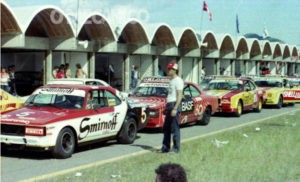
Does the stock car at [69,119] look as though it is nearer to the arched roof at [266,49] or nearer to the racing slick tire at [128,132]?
the racing slick tire at [128,132]

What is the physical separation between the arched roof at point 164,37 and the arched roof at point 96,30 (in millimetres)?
→ 5779

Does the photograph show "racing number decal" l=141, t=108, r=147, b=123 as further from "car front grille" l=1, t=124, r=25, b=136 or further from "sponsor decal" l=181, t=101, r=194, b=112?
"car front grille" l=1, t=124, r=25, b=136

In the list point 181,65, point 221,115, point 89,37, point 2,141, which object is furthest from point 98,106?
point 181,65

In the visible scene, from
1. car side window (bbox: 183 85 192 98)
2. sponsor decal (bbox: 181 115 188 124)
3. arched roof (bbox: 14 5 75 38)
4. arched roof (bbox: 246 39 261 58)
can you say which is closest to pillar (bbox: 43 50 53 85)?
arched roof (bbox: 14 5 75 38)

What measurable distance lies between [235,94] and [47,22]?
31.0ft

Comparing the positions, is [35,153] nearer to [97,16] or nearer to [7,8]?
[7,8]

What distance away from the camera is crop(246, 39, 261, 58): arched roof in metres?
46.4

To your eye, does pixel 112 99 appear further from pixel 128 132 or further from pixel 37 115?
pixel 37 115

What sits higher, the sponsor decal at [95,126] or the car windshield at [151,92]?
the car windshield at [151,92]

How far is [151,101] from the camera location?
13.2 metres

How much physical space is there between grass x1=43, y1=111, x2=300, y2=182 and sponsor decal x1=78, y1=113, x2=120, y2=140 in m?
1.15

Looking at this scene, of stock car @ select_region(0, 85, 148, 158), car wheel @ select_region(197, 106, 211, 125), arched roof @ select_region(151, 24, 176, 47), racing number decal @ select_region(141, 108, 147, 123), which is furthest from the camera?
arched roof @ select_region(151, 24, 176, 47)

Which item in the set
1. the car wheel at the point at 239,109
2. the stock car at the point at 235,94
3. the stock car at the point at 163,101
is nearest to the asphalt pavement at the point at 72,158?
the stock car at the point at 163,101

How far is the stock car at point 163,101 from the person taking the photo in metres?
13.0
